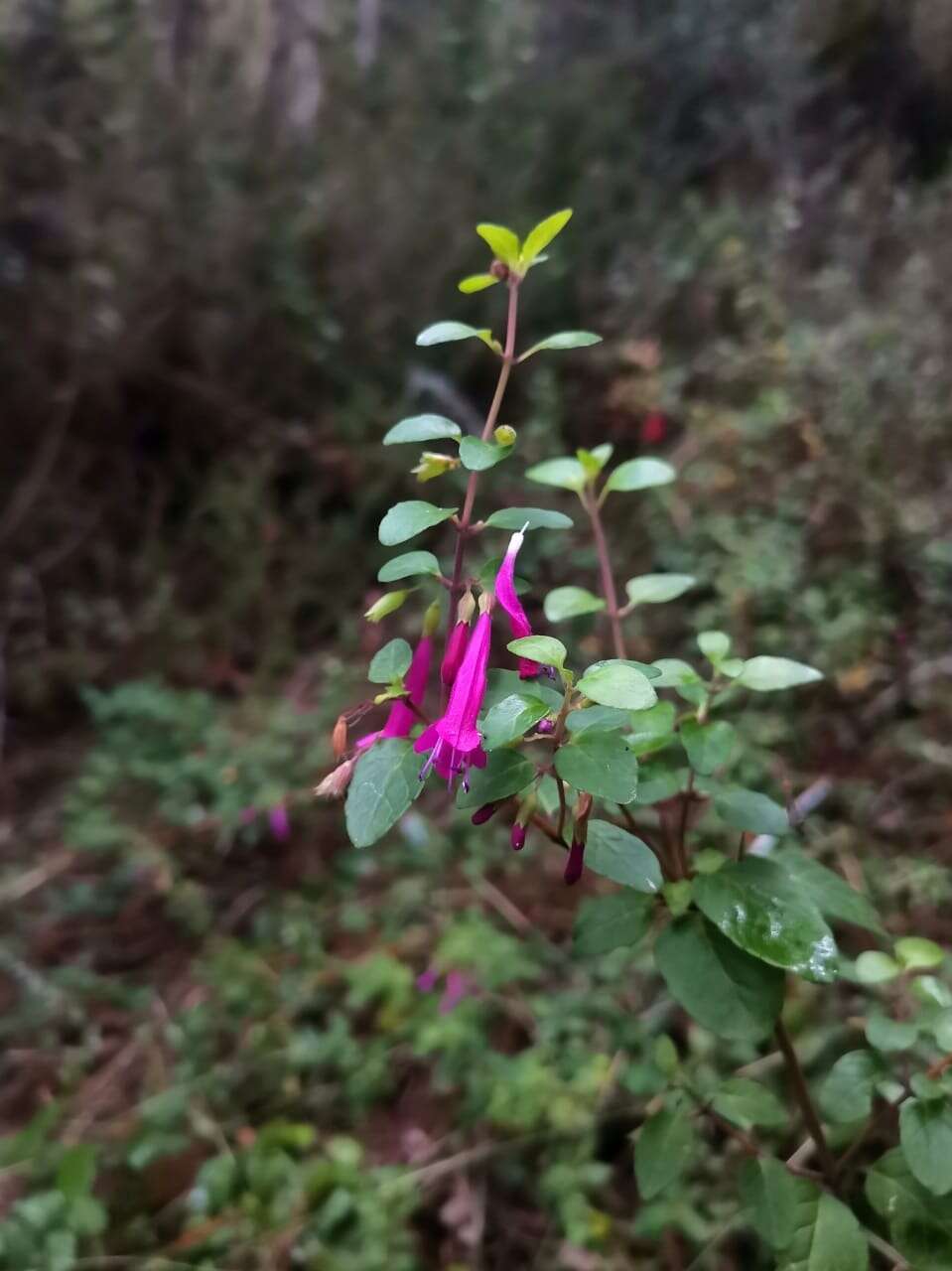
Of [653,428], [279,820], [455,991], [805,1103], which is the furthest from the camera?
[653,428]

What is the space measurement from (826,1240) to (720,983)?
0.74 ft

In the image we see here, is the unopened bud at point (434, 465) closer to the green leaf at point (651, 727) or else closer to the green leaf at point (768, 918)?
the green leaf at point (651, 727)

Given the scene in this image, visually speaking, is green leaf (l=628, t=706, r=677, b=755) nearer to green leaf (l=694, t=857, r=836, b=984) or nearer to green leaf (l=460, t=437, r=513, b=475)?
green leaf (l=694, t=857, r=836, b=984)

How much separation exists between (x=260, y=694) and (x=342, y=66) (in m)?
2.22

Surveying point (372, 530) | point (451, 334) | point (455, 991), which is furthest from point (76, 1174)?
Result: point (372, 530)

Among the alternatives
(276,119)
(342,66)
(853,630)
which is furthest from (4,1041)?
(342,66)

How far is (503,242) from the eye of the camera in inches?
24.1

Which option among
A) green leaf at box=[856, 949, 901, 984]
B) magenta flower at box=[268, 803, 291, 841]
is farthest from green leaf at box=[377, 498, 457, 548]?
magenta flower at box=[268, 803, 291, 841]

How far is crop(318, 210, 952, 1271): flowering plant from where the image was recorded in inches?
20.8

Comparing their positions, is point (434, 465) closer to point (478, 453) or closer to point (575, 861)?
point (478, 453)

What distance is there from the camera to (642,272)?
7.93ft

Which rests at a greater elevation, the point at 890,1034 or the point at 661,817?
the point at 661,817

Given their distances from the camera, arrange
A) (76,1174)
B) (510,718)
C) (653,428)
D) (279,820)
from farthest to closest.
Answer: (653,428) < (279,820) < (76,1174) < (510,718)

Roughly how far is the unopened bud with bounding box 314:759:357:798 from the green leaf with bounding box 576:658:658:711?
19 cm
